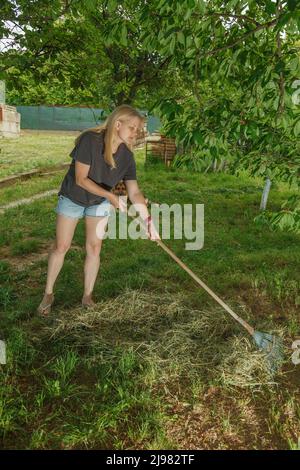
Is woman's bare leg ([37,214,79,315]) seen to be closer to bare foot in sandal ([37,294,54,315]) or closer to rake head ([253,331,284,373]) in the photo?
bare foot in sandal ([37,294,54,315])

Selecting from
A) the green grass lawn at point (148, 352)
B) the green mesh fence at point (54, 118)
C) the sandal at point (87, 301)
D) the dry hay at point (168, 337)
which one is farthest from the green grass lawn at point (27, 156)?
the green mesh fence at point (54, 118)

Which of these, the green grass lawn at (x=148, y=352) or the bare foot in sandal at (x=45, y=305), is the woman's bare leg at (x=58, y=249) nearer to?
the bare foot in sandal at (x=45, y=305)

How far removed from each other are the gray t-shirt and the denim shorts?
0.04 m

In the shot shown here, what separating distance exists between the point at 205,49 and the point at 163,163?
11396 mm

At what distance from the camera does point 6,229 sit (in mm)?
6734

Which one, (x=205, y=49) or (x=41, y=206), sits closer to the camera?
(x=205, y=49)

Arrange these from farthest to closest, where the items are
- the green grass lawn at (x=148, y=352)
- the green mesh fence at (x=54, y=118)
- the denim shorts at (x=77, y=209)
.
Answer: the green mesh fence at (x=54, y=118), the denim shorts at (x=77, y=209), the green grass lawn at (x=148, y=352)

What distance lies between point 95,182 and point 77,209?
29cm

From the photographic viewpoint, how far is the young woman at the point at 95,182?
11.3 ft

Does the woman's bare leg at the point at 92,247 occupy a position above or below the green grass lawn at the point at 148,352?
above

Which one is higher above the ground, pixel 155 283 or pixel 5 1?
pixel 5 1

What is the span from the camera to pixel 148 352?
11.1ft
